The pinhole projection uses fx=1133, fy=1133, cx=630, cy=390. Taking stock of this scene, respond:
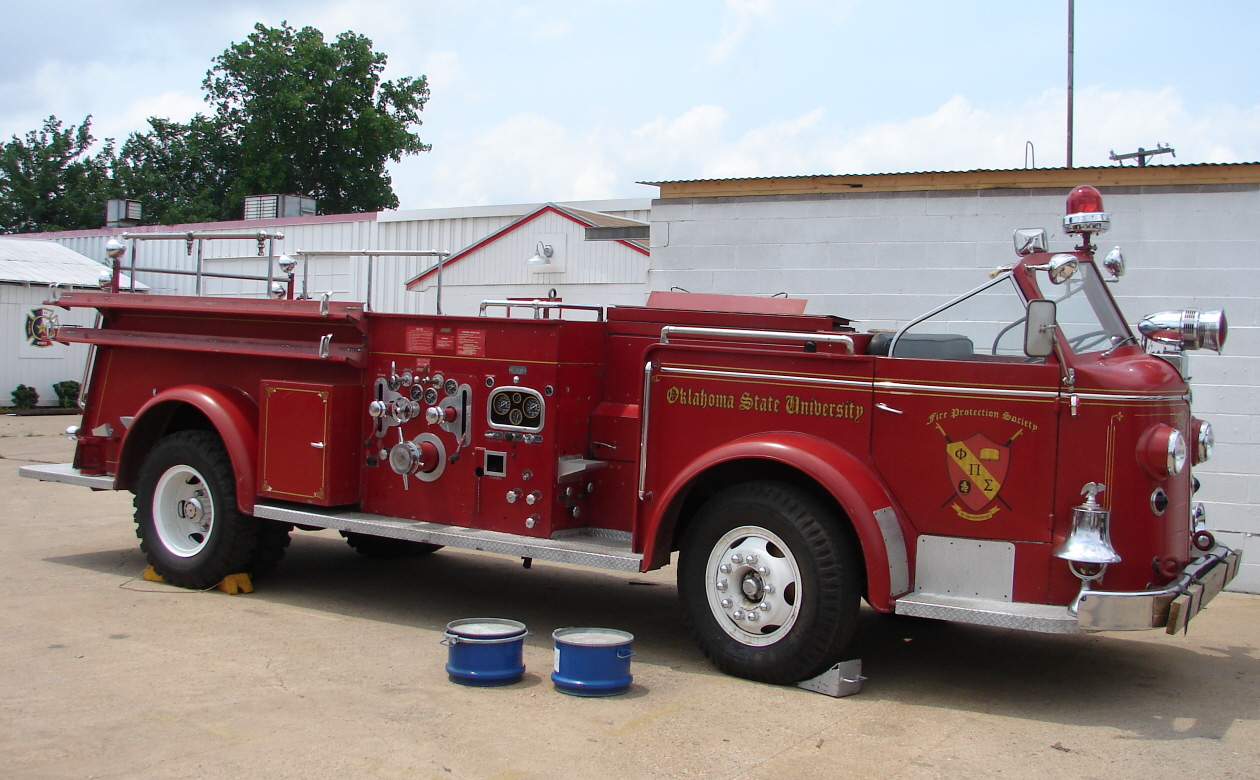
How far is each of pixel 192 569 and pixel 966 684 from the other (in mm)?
4832

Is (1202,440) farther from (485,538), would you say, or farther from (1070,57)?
(1070,57)

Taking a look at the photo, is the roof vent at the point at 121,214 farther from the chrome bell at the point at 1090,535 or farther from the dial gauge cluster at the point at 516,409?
the chrome bell at the point at 1090,535

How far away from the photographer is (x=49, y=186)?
147 ft

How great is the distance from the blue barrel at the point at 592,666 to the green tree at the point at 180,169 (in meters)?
43.2

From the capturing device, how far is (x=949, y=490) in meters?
5.23

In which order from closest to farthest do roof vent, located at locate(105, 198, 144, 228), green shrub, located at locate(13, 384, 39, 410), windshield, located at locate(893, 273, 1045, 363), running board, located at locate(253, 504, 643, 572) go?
windshield, located at locate(893, 273, 1045, 363) → running board, located at locate(253, 504, 643, 572) → green shrub, located at locate(13, 384, 39, 410) → roof vent, located at locate(105, 198, 144, 228)

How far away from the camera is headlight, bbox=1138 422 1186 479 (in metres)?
5.00

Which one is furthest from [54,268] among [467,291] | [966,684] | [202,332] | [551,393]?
[966,684]

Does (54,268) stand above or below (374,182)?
below

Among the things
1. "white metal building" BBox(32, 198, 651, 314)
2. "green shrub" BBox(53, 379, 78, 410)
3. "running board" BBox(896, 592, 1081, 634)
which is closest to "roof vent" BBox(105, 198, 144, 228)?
"white metal building" BBox(32, 198, 651, 314)

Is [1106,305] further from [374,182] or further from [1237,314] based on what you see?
[374,182]

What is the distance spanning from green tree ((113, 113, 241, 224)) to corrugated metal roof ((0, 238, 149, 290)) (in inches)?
722

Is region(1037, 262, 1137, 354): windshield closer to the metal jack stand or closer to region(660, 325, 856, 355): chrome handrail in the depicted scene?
region(660, 325, 856, 355): chrome handrail

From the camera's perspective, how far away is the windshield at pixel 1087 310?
5668 mm
